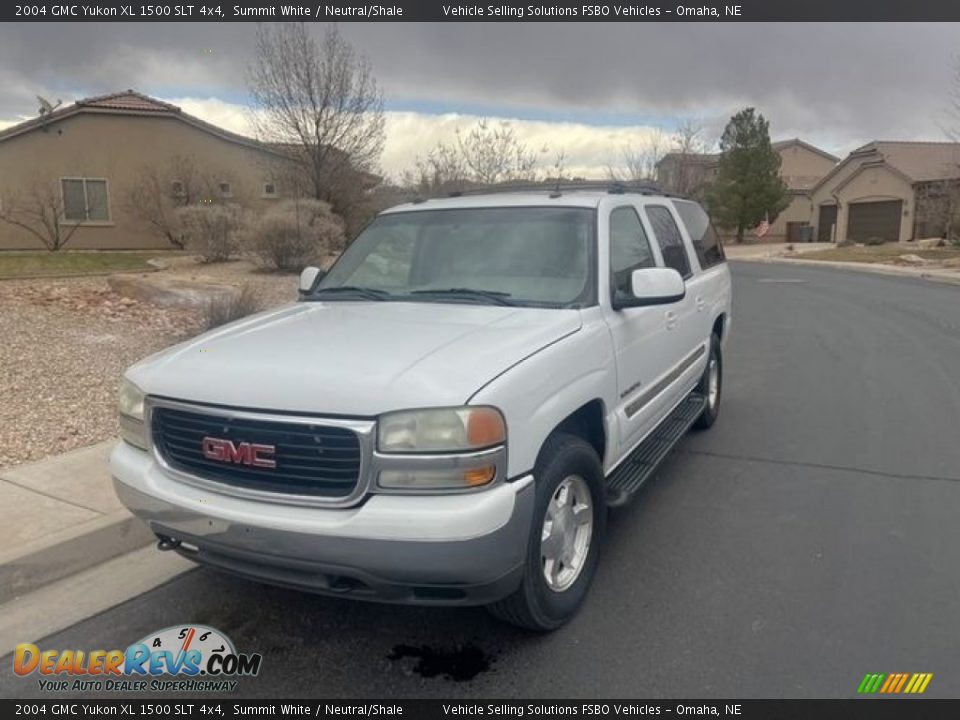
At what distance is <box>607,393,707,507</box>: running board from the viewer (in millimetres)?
3471

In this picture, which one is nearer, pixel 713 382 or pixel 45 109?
pixel 713 382

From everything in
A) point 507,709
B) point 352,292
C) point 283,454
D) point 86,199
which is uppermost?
point 86,199

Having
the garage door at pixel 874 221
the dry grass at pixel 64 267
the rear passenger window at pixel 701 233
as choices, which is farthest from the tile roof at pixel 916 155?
the dry grass at pixel 64 267

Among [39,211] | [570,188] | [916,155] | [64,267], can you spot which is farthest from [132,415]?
[916,155]

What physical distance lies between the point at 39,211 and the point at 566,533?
78.7 ft

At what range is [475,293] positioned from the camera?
3.48 meters

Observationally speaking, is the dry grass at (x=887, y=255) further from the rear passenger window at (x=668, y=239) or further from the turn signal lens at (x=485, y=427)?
the turn signal lens at (x=485, y=427)

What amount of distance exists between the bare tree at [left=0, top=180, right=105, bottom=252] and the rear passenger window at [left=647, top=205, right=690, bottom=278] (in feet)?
71.1

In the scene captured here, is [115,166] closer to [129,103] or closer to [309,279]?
[129,103]

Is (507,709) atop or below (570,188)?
below

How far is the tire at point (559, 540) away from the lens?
8.77 ft

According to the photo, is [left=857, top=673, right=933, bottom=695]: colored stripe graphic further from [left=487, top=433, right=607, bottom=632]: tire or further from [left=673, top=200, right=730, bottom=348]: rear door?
[left=673, top=200, right=730, bottom=348]: rear door

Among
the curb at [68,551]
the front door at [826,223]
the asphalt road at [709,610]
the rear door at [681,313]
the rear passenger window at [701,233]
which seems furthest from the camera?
the front door at [826,223]

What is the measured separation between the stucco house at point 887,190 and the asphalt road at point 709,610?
134 feet
